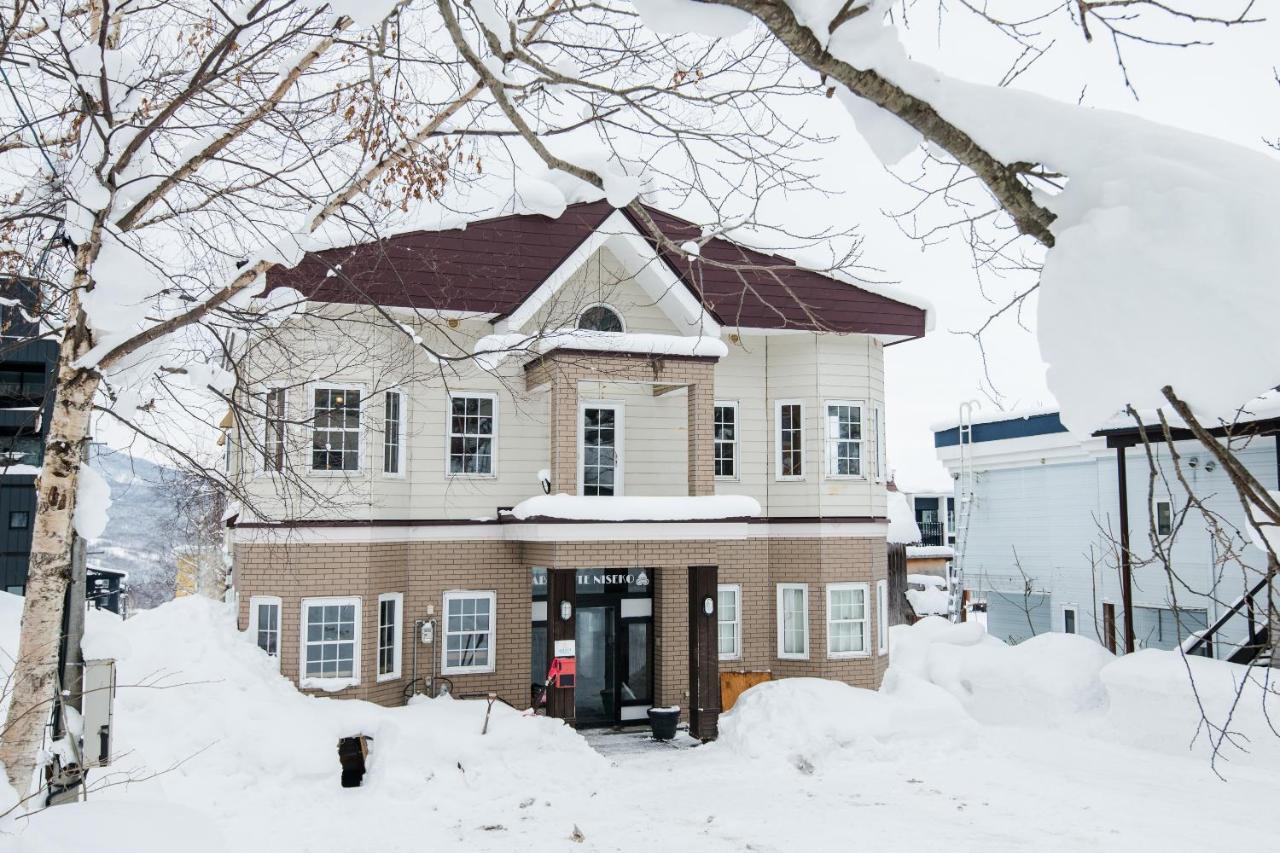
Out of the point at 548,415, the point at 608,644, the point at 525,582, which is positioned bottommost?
the point at 608,644

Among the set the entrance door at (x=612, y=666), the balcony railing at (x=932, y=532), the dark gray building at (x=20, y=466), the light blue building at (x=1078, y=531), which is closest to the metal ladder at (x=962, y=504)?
the light blue building at (x=1078, y=531)

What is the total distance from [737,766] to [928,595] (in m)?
29.5

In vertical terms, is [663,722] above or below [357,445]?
below

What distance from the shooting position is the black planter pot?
53.0 feet

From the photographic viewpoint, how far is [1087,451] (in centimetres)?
2403

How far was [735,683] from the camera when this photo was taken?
17.4 metres

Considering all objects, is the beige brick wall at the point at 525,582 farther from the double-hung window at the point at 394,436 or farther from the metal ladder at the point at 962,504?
the metal ladder at the point at 962,504

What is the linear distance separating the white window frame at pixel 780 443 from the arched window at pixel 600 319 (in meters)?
3.63

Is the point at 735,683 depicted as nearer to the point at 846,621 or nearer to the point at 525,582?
the point at 846,621

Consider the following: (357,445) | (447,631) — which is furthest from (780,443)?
(357,445)

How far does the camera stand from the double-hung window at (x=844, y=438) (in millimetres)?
18359

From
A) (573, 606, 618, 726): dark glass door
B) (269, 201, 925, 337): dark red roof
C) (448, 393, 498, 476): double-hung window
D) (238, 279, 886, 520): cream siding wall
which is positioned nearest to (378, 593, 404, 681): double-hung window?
(238, 279, 886, 520): cream siding wall

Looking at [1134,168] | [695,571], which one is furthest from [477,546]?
[1134,168]

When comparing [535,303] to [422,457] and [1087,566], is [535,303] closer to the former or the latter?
[422,457]
